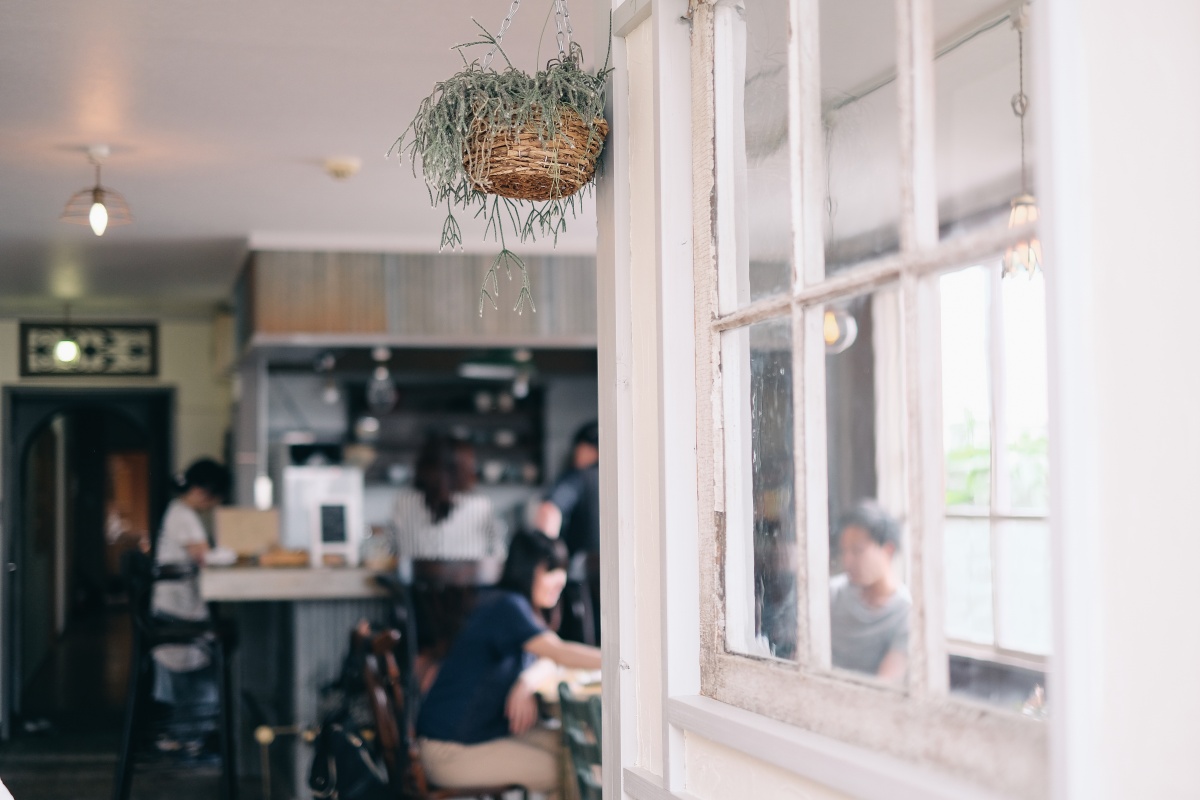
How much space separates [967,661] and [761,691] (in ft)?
1.46

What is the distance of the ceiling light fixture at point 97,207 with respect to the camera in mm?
4656

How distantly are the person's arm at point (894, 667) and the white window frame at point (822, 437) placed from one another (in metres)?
0.02

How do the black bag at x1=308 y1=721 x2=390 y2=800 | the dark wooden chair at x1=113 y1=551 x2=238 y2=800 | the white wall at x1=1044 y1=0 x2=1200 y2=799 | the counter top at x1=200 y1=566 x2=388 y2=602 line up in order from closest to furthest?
the white wall at x1=1044 y1=0 x2=1200 y2=799, the black bag at x1=308 y1=721 x2=390 y2=800, the dark wooden chair at x1=113 y1=551 x2=238 y2=800, the counter top at x1=200 y1=566 x2=388 y2=602

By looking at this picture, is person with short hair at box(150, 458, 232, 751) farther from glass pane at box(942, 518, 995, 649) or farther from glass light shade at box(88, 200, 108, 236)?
glass pane at box(942, 518, 995, 649)

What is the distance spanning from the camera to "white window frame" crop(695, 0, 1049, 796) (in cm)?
125

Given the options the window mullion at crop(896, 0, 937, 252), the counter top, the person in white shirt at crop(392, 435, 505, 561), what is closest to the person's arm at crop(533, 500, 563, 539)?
the person in white shirt at crop(392, 435, 505, 561)

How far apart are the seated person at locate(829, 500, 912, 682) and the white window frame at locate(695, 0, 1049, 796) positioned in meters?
0.02

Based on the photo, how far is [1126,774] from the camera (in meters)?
1.05

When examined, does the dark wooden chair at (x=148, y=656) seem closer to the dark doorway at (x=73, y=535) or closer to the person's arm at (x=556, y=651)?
the person's arm at (x=556, y=651)

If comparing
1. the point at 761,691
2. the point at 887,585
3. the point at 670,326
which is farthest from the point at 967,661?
→ the point at 670,326

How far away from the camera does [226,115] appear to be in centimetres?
430

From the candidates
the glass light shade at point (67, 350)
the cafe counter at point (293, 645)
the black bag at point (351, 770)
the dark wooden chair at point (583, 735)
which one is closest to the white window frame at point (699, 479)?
the dark wooden chair at point (583, 735)

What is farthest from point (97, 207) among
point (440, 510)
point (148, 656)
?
point (440, 510)

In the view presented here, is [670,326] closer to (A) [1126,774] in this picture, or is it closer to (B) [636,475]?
(B) [636,475]
